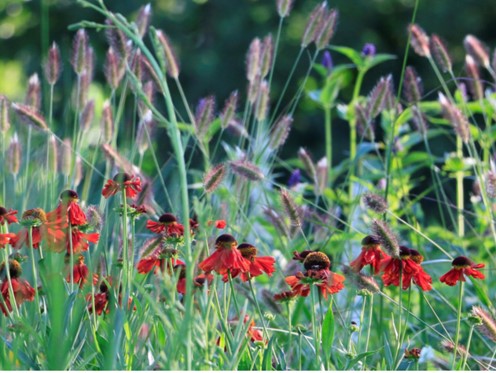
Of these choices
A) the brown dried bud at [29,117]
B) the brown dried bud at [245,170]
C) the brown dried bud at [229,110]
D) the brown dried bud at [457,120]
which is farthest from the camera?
the brown dried bud at [229,110]

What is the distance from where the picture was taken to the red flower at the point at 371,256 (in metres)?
1.59

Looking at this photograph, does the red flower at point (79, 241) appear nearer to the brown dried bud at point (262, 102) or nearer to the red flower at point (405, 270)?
the red flower at point (405, 270)

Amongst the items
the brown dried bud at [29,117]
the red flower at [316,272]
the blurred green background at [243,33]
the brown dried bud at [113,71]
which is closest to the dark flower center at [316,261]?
the red flower at [316,272]

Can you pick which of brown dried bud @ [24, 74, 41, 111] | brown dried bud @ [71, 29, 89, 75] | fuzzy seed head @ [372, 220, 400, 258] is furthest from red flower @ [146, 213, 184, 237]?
brown dried bud @ [24, 74, 41, 111]

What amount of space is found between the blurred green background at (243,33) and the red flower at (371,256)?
701 centimetres

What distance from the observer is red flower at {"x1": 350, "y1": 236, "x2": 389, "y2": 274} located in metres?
1.59

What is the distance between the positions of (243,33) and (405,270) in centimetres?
792

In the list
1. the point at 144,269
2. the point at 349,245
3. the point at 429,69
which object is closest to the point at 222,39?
the point at 429,69

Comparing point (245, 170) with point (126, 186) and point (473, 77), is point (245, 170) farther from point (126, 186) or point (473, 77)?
point (473, 77)

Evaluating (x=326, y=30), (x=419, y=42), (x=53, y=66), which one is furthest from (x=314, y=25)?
(x=53, y=66)

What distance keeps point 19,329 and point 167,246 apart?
302 mm

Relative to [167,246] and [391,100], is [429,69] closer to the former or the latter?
[391,100]

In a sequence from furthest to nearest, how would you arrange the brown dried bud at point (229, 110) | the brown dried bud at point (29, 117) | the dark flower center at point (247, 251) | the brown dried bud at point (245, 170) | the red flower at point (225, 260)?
the brown dried bud at point (229, 110) < the brown dried bud at point (29, 117) < the brown dried bud at point (245, 170) < the dark flower center at point (247, 251) < the red flower at point (225, 260)

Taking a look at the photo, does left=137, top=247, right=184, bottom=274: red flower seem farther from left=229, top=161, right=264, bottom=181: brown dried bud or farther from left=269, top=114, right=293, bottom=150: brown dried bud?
left=269, top=114, right=293, bottom=150: brown dried bud
